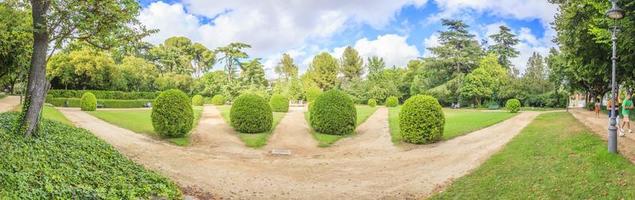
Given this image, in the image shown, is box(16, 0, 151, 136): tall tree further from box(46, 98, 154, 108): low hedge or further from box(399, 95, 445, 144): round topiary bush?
box(46, 98, 154, 108): low hedge

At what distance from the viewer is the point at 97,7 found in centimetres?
1064

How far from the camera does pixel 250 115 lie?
814 inches

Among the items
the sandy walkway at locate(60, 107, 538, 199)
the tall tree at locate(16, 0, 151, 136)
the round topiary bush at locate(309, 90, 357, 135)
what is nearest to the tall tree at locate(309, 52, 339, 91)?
the round topiary bush at locate(309, 90, 357, 135)

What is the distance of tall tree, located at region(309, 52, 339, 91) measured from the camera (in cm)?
6835

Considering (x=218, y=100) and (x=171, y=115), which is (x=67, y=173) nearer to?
(x=171, y=115)

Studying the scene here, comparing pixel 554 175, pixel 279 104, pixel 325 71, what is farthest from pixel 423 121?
pixel 325 71

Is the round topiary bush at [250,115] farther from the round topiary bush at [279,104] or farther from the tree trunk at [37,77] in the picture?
the round topiary bush at [279,104]

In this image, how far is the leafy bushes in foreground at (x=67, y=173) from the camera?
6007 millimetres

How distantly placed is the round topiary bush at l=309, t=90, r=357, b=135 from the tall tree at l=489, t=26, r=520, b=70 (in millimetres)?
43612

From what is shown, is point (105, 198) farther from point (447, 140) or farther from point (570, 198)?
point (447, 140)

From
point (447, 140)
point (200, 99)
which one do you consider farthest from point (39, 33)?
point (200, 99)

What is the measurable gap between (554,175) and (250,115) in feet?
46.8

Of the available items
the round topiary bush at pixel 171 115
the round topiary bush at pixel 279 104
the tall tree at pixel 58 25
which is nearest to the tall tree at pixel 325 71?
the round topiary bush at pixel 279 104

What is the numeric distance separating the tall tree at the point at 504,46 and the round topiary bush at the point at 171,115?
5013cm
